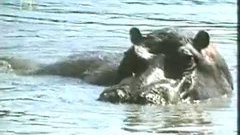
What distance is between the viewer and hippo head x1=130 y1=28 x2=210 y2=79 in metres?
9.66

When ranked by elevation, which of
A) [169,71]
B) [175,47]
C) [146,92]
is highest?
[175,47]

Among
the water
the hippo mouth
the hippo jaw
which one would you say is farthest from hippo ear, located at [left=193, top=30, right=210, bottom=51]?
the hippo jaw

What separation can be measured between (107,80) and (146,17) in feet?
18.7

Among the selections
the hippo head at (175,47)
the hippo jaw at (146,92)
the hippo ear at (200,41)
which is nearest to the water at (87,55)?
the hippo jaw at (146,92)

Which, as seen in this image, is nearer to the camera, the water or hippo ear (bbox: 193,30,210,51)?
the water

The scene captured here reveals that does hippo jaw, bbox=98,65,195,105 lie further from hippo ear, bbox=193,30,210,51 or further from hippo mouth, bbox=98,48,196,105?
hippo ear, bbox=193,30,210,51

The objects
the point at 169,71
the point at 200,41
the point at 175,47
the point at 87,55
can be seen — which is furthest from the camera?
the point at 87,55

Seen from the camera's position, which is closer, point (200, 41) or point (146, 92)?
point (146, 92)

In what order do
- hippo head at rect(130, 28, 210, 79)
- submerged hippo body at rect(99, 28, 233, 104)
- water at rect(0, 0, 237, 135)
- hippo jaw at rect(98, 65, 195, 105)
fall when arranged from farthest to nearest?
hippo head at rect(130, 28, 210, 79), submerged hippo body at rect(99, 28, 233, 104), hippo jaw at rect(98, 65, 195, 105), water at rect(0, 0, 237, 135)

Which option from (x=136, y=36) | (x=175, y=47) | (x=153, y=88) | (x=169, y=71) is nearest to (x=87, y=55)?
(x=136, y=36)

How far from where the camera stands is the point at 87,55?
12.1 m

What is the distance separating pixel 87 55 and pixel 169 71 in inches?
105

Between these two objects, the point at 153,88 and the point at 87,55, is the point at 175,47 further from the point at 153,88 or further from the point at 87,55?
the point at 87,55

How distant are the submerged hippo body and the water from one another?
5.3 inches
